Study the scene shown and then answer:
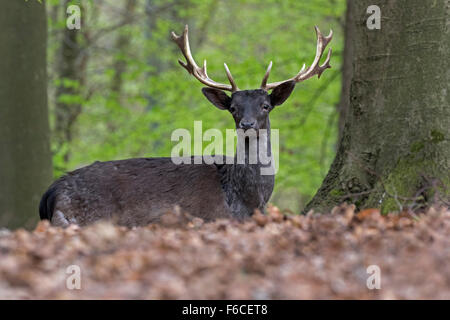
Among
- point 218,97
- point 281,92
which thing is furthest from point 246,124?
point 218,97

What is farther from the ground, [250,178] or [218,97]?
[218,97]

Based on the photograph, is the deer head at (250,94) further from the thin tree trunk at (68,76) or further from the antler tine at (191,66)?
the thin tree trunk at (68,76)

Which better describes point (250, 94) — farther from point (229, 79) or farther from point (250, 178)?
point (250, 178)

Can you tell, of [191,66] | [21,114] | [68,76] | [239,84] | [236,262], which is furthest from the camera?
[68,76]

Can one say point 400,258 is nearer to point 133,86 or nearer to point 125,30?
point 125,30

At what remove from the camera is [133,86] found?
26359 millimetres

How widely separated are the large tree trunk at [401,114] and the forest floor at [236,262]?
1.41 m

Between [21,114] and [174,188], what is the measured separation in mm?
3400

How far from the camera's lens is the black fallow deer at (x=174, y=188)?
7195 mm

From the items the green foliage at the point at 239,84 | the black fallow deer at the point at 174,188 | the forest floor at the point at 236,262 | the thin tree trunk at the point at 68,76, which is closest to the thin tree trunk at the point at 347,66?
the green foliage at the point at 239,84

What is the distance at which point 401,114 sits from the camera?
6188 mm

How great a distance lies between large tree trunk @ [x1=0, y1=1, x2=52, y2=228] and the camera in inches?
368

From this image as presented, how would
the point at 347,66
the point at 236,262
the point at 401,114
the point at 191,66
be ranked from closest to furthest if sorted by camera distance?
the point at 236,262 < the point at 401,114 < the point at 191,66 < the point at 347,66

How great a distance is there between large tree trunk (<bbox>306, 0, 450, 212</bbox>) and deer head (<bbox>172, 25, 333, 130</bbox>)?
42.0 inches
